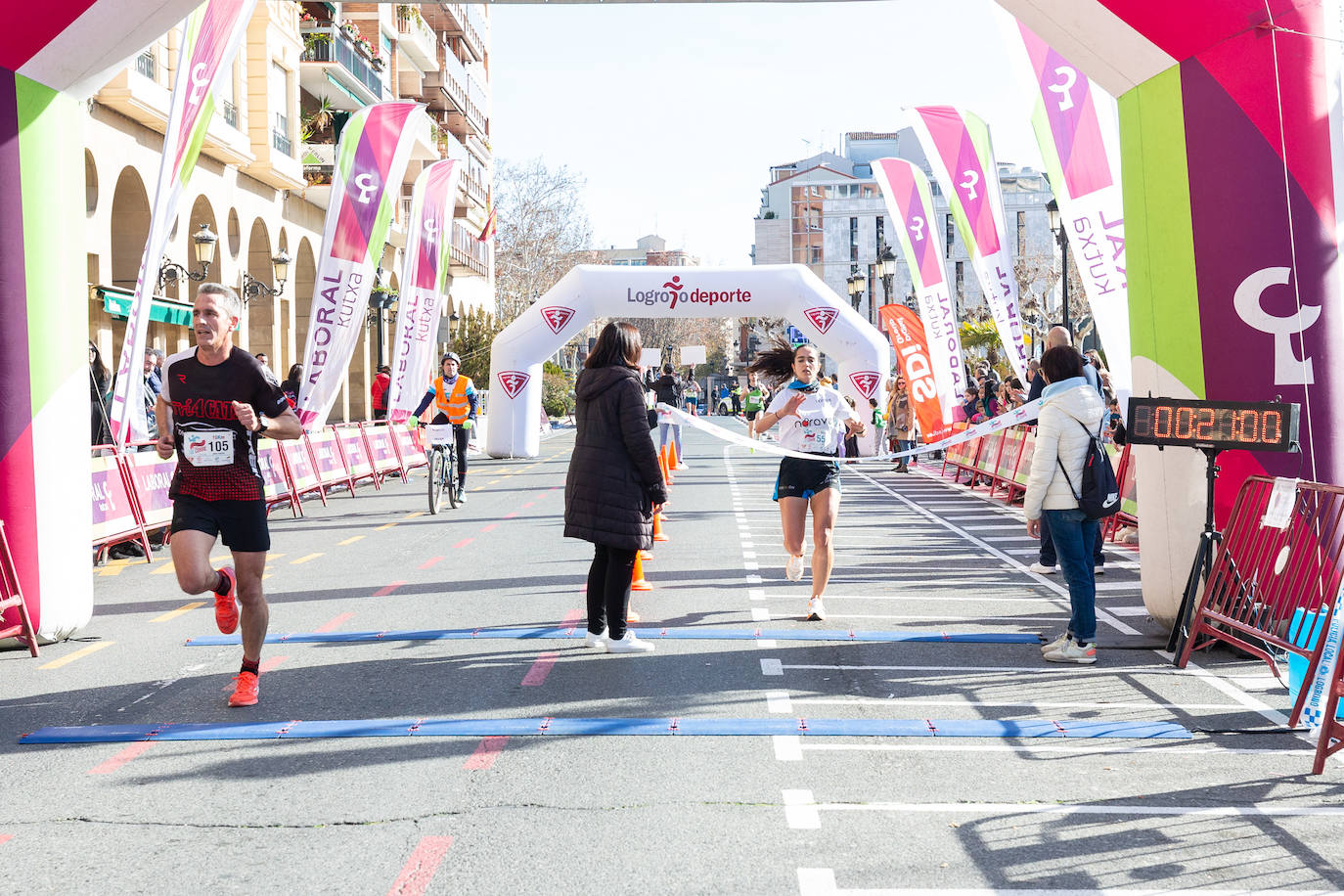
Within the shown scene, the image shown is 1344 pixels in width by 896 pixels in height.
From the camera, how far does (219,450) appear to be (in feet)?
20.5

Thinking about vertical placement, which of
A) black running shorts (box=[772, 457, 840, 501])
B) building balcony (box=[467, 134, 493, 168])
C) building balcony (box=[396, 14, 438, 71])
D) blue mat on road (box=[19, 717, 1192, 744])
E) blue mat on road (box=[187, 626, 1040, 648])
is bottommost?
blue mat on road (box=[187, 626, 1040, 648])

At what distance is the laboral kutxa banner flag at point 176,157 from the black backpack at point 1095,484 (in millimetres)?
Answer: 8942

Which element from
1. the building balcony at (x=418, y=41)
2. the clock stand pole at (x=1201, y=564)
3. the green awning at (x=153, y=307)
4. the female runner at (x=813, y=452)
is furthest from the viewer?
the building balcony at (x=418, y=41)

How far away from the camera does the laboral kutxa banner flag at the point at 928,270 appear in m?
21.0

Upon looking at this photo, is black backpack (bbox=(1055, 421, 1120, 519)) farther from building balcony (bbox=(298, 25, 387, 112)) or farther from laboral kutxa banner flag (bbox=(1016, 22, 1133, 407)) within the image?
building balcony (bbox=(298, 25, 387, 112))

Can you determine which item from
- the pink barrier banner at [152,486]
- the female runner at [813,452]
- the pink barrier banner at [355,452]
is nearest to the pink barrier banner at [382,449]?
the pink barrier banner at [355,452]

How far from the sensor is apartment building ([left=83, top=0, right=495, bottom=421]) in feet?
78.8

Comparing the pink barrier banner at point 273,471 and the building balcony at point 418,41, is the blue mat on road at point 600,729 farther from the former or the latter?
the building balcony at point 418,41

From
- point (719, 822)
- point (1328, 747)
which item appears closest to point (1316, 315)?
point (1328, 747)

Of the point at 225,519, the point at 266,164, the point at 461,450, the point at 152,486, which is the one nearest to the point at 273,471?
the point at 461,450

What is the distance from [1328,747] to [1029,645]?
281 centimetres

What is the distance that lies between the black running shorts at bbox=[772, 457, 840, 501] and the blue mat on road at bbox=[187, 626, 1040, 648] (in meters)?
0.97

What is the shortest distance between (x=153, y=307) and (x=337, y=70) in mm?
17275

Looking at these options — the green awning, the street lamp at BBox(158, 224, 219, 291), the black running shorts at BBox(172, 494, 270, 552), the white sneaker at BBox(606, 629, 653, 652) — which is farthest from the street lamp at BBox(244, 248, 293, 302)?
the black running shorts at BBox(172, 494, 270, 552)
